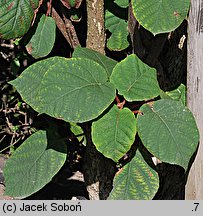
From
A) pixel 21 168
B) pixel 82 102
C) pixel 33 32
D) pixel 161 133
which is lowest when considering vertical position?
pixel 21 168

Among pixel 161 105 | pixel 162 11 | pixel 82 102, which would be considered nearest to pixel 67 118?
pixel 82 102

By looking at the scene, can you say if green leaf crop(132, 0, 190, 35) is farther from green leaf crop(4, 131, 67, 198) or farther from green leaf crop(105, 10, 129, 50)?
green leaf crop(4, 131, 67, 198)

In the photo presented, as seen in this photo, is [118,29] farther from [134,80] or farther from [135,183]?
[135,183]

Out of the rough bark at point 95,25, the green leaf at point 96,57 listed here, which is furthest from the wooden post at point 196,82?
the rough bark at point 95,25

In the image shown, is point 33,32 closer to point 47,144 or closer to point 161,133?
point 47,144

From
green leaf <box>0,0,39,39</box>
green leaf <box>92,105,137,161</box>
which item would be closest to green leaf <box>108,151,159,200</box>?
green leaf <box>92,105,137,161</box>

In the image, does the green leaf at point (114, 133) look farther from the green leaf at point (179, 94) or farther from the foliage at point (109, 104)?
the green leaf at point (179, 94)
